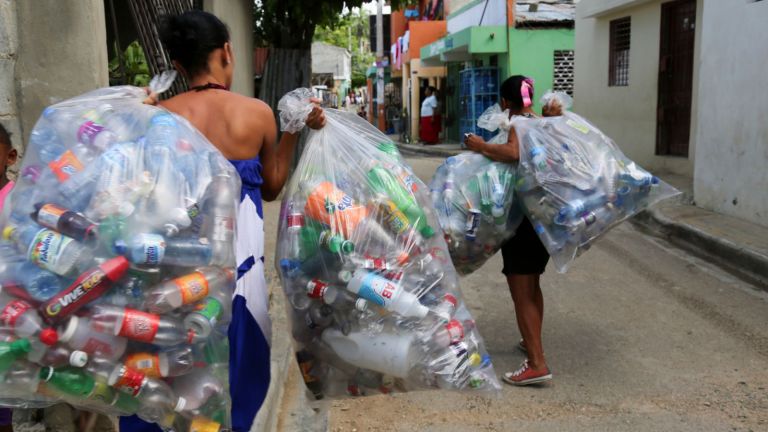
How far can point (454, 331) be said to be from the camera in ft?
7.68

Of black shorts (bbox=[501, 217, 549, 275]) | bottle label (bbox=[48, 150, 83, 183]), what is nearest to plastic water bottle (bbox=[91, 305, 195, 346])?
bottle label (bbox=[48, 150, 83, 183])

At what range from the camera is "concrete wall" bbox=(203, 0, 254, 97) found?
6248 mm

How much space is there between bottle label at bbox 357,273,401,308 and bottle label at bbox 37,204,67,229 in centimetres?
85

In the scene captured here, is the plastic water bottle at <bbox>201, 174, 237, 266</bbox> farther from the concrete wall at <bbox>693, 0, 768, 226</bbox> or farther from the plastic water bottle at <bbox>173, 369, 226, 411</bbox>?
the concrete wall at <bbox>693, 0, 768, 226</bbox>

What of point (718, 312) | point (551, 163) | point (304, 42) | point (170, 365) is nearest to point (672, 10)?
point (304, 42)

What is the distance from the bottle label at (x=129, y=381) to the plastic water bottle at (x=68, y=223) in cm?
32

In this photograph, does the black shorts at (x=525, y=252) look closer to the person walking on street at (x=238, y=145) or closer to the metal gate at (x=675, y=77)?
the person walking on street at (x=238, y=145)

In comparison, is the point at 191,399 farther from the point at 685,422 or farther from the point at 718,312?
the point at 718,312

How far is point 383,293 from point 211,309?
1.78 feet

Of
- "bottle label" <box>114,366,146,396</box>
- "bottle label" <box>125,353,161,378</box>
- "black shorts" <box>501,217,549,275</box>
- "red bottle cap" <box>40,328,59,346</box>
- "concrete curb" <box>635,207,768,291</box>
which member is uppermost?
"red bottle cap" <box>40,328,59,346</box>

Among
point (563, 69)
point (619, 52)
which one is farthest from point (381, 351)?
point (563, 69)

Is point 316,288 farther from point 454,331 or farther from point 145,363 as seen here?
point 145,363

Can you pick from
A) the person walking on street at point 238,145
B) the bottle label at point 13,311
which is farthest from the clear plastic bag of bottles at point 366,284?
the bottle label at point 13,311

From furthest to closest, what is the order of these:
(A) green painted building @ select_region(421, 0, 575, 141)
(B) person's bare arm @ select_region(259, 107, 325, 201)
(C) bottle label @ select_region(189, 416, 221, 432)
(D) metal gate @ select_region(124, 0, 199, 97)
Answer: (A) green painted building @ select_region(421, 0, 575, 141), (D) metal gate @ select_region(124, 0, 199, 97), (B) person's bare arm @ select_region(259, 107, 325, 201), (C) bottle label @ select_region(189, 416, 221, 432)
